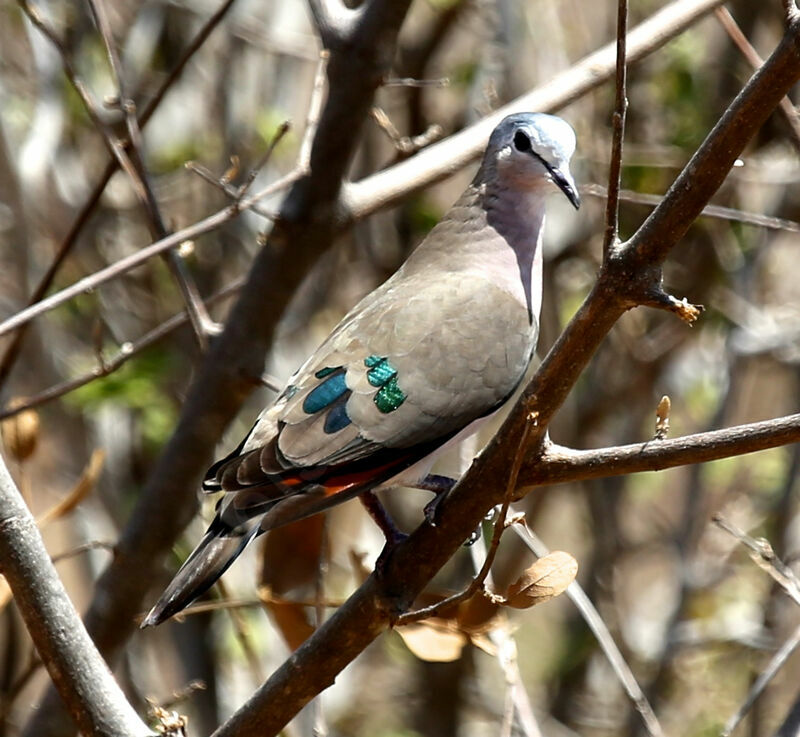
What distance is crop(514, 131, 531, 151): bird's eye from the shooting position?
279cm

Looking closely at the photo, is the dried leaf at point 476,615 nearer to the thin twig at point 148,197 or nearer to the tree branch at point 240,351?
the tree branch at point 240,351

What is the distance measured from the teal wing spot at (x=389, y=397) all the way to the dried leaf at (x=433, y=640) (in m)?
0.44

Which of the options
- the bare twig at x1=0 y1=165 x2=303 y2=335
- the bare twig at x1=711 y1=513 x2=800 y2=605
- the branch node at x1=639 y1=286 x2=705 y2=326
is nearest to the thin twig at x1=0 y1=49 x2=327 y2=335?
the bare twig at x1=0 y1=165 x2=303 y2=335

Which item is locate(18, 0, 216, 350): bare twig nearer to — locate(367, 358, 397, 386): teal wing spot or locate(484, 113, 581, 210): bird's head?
locate(367, 358, 397, 386): teal wing spot

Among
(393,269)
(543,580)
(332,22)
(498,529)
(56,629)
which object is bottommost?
(393,269)

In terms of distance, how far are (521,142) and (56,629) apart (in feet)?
4.86

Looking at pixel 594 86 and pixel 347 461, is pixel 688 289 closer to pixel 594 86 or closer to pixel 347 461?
pixel 594 86

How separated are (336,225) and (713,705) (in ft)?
10.4

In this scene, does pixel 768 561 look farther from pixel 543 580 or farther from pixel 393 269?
pixel 393 269

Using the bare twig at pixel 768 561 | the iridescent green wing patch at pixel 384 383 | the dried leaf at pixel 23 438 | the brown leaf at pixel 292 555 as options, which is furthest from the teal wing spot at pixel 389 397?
the dried leaf at pixel 23 438

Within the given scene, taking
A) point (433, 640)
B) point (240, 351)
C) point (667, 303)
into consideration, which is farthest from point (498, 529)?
point (240, 351)

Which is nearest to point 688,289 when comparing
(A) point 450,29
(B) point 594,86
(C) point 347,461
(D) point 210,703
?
(A) point 450,29

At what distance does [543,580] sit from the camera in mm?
2057

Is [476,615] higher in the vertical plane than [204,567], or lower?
lower
